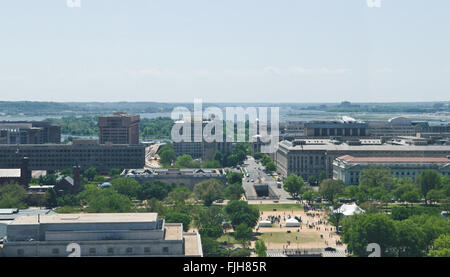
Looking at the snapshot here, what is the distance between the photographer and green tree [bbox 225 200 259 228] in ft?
82.6

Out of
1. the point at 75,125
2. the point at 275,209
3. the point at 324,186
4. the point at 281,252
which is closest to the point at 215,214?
the point at 281,252

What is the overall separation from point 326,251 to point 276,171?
2904 cm

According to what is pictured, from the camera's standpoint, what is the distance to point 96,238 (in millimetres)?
11664

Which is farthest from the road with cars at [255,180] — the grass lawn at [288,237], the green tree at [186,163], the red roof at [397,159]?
the grass lawn at [288,237]

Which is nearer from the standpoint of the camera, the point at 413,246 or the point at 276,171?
the point at 413,246

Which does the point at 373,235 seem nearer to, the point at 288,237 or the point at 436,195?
the point at 288,237

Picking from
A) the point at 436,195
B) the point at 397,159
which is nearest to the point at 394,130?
the point at 397,159

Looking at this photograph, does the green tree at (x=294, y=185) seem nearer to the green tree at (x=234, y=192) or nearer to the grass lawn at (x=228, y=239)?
the green tree at (x=234, y=192)

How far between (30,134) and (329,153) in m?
32.7

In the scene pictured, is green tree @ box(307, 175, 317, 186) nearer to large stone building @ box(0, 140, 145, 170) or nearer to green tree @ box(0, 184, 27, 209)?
large stone building @ box(0, 140, 145, 170)

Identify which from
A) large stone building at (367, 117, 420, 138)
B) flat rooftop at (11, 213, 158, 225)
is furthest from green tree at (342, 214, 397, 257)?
large stone building at (367, 117, 420, 138)

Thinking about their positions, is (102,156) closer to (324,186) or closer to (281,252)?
(324,186)

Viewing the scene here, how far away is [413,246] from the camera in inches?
730
